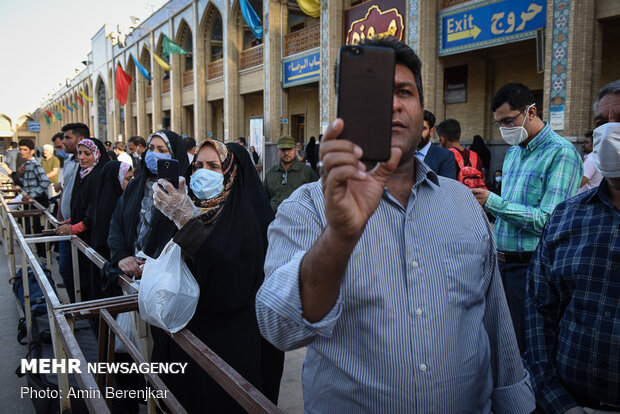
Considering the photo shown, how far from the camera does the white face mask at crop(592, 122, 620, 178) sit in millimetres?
1430

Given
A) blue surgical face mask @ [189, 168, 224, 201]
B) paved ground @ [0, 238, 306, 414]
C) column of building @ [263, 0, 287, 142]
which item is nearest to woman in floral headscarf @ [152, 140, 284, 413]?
blue surgical face mask @ [189, 168, 224, 201]

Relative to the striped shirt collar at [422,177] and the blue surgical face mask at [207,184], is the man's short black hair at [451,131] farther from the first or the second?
the striped shirt collar at [422,177]

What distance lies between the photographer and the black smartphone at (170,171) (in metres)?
2.35

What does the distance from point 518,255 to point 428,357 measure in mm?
1731

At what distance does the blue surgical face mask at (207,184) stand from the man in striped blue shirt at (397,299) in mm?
1399

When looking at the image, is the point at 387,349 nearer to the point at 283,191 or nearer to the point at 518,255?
the point at 518,255

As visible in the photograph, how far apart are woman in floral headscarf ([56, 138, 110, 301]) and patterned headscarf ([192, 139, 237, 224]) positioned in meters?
1.99

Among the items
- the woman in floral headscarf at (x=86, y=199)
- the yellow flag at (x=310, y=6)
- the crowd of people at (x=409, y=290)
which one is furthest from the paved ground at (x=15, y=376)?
the yellow flag at (x=310, y=6)

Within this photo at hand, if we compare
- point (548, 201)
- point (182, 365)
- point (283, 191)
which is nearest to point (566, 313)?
point (548, 201)

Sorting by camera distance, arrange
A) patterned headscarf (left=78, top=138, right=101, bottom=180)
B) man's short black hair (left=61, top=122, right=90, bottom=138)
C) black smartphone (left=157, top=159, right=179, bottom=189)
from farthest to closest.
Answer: man's short black hair (left=61, top=122, right=90, bottom=138) → patterned headscarf (left=78, top=138, right=101, bottom=180) → black smartphone (left=157, top=159, right=179, bottom=189)

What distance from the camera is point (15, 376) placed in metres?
3.44

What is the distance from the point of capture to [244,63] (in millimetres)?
17750

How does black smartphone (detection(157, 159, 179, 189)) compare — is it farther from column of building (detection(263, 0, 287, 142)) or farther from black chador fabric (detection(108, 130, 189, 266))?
column of building (detection(263, 0, 287, 142))

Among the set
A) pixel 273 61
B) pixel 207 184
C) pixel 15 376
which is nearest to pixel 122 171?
pixel 15 376
